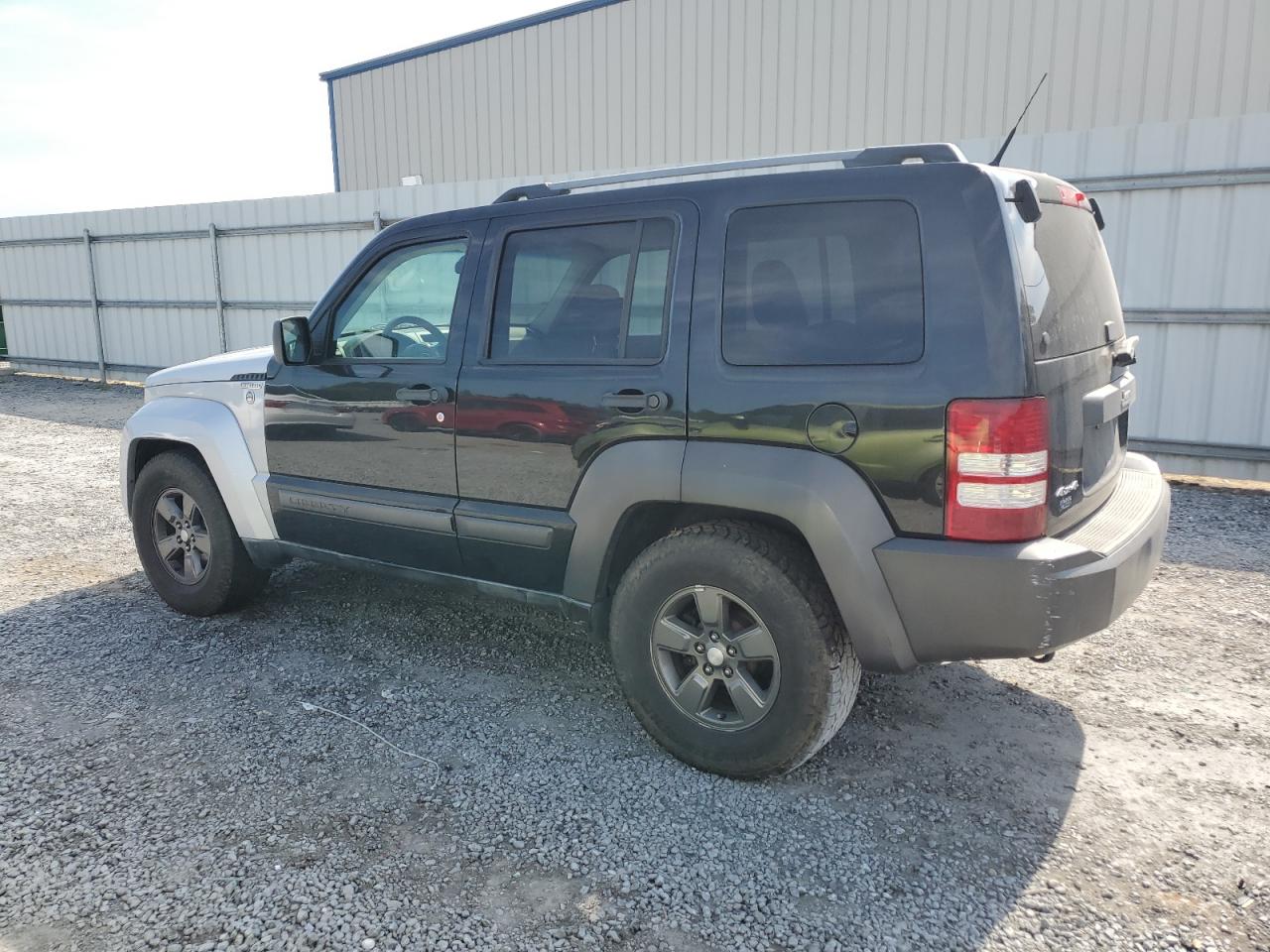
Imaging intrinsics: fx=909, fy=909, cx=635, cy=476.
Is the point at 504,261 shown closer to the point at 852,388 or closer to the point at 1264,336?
the point at 852,388

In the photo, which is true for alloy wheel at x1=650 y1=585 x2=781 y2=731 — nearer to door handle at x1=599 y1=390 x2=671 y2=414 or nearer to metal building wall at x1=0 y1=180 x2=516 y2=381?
door handle at x1=599 y1=390 x2=671 y2=414

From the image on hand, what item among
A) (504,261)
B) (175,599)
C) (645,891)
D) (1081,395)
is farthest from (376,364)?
(1081,395)

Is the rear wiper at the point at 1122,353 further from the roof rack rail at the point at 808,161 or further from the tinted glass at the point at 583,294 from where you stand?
the tinted glass at the point at 583,294

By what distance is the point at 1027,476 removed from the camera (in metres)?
2.47

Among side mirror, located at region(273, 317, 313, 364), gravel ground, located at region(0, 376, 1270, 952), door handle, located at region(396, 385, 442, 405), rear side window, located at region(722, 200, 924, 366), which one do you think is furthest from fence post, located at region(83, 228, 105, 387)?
rear side window, located at region(722, 200, 924, 366)

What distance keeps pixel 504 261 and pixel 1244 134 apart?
621 cm

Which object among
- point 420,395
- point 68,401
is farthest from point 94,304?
point 420,395

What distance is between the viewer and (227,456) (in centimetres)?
416

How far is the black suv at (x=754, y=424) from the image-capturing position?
2502mm

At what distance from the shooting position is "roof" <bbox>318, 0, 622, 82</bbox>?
44.5 feet

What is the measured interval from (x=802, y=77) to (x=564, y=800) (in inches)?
436

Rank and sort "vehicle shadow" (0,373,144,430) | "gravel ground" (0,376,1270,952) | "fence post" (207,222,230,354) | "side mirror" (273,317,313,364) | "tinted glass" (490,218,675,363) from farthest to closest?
"fence post" (207,222,230,354), "vehicle shadow" (0,373,144,430), "side mirror" (273,317,313,364), "tinted glass" (490,218,675,363), "gravel ground" (0,376,1270,952)

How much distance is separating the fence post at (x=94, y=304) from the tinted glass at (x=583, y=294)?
1407cm

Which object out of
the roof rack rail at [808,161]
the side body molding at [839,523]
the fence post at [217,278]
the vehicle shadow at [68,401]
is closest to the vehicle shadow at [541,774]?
the side body molding at [839,523]
